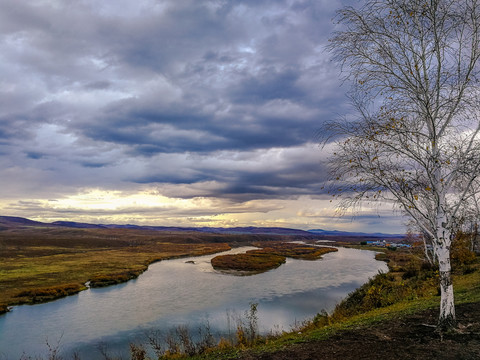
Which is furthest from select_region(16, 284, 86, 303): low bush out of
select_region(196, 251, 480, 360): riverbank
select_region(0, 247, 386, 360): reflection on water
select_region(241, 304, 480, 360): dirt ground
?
select_region(241, 304, 480, 360): dirt ground

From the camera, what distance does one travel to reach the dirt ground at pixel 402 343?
8703mm

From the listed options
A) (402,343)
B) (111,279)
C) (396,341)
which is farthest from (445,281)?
(111,279)

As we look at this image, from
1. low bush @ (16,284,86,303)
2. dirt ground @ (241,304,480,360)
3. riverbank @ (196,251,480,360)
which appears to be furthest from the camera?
low bush @ (16,284,86,303)

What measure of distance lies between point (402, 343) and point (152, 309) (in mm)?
26971

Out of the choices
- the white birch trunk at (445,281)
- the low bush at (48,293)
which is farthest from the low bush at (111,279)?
the white birch trunk at (445,281)

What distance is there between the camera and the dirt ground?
8703mm

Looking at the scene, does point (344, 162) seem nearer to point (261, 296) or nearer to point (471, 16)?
point (471, 16)

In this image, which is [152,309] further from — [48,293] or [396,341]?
[396,341]

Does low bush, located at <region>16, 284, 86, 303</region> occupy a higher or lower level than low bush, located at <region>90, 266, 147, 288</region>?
higher

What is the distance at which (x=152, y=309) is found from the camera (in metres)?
31.0

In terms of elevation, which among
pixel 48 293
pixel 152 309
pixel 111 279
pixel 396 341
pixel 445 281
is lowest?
pixel 111 279

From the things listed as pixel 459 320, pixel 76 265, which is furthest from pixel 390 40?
pixel 76 265

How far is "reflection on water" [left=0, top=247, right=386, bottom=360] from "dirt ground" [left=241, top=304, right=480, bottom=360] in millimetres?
12848

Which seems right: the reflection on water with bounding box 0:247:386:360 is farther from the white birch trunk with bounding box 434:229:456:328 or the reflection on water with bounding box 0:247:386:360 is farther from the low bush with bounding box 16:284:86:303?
the white birch trunk with bounding box 434:229:456:328
